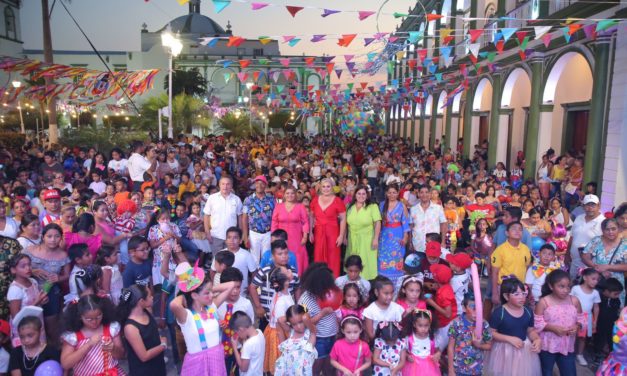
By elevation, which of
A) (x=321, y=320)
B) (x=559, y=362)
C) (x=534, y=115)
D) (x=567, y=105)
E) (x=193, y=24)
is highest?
(x=193, y=24)

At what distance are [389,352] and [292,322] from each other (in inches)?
33.6

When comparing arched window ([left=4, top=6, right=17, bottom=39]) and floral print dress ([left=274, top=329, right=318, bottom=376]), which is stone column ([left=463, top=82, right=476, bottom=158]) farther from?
arched window ([left=4, top=6, right=17, bottom=39])

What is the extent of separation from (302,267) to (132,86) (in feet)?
35.3

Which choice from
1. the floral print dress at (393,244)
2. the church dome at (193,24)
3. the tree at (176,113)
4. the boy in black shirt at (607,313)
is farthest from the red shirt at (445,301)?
the church dome at (193,24)

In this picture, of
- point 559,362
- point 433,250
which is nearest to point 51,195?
point 433,250

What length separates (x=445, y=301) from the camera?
4.65 metres

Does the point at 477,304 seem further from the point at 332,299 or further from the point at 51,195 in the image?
the point at 51,195

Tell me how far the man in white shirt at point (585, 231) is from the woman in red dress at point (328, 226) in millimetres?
2899

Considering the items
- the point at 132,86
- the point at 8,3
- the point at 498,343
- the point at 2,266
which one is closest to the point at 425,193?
the point at 498,343

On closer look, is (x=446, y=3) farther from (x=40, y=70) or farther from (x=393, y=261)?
(x=393, y=261)

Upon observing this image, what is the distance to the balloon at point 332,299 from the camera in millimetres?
4656

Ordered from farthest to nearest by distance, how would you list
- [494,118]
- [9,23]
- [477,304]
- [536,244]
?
[9,23] < [494,118] < [536,244] < [477,304]

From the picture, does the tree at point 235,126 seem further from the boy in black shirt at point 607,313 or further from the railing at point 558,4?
the boy in black shirt at point 607,313

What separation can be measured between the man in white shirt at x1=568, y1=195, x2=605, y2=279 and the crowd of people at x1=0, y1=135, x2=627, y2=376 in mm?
24
